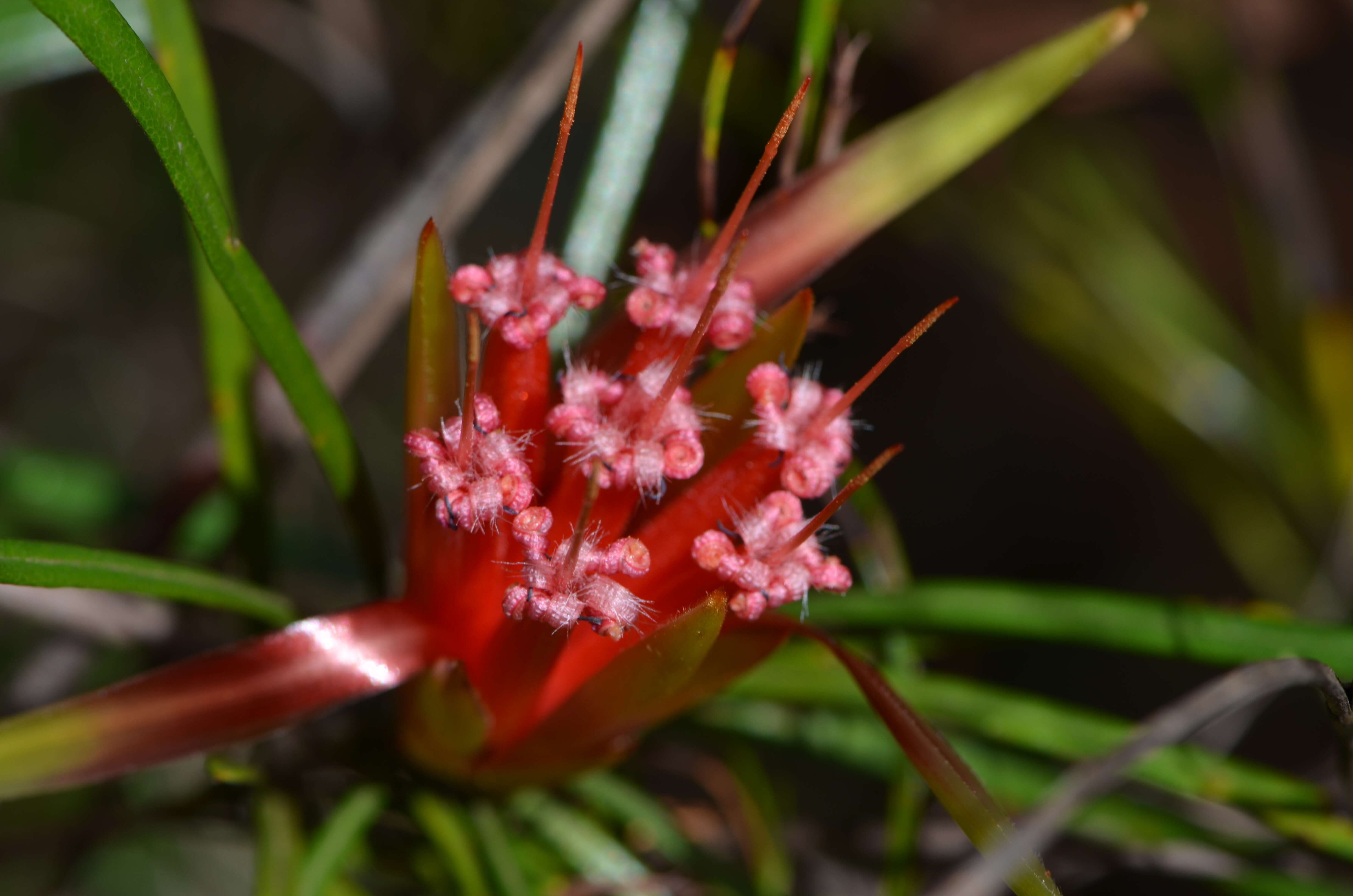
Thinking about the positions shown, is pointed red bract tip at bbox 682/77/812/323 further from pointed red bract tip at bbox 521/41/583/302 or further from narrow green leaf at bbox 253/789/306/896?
narrow green leaf at bbox 253/789/306/896

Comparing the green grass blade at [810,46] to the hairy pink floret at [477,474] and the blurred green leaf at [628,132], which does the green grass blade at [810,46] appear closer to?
the blurred green leaf at [628,132]

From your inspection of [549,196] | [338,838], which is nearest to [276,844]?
[338,838]

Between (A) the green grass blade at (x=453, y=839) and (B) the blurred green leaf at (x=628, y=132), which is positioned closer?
(A) the green grass blade at (x=453, y=839)

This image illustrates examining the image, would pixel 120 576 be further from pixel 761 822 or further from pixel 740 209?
pixel 761 822

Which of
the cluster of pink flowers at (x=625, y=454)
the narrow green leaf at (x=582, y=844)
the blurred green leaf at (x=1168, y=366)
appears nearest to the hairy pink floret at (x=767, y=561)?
the cluster of pink flowers at (x=625, y=454)

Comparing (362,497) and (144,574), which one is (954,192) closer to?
(362,497)

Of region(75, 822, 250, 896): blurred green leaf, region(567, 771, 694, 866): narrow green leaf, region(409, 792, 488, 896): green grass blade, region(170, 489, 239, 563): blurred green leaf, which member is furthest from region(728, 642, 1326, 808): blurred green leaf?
region(75, 822, 250, 896): blurred green leaf
